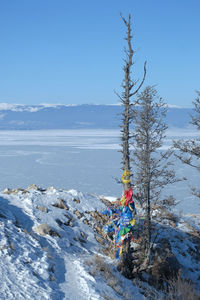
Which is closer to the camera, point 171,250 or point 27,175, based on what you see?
point 171,250

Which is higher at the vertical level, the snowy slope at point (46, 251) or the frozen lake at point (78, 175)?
the snowy slope at point (46, 251)

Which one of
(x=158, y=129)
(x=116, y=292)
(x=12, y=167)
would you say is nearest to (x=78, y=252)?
(x=116, y=292)

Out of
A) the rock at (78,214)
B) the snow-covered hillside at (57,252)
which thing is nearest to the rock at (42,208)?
the snow-covered hillside at (57,252)

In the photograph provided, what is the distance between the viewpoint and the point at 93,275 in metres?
8.07

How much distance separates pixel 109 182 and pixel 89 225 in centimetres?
2721

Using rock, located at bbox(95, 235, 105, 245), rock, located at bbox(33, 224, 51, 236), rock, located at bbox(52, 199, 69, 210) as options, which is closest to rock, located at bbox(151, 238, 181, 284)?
rock, located at bbox(95, 235, 105, 245)

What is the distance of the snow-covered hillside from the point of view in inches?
270

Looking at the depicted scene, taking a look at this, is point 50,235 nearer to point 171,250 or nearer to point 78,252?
point 78,252

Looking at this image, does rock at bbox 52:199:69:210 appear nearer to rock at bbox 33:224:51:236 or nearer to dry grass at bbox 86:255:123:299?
rock at bbox 33:224:51:236

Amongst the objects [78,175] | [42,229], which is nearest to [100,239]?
[42,229]

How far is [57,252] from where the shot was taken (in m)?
9.09

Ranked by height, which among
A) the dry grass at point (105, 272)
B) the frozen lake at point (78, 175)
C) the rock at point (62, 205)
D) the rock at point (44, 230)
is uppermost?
the rock at point (44, 230)

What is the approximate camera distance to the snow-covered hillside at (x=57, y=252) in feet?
22.5

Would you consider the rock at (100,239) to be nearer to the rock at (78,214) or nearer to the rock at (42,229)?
the rock at (78,214)
